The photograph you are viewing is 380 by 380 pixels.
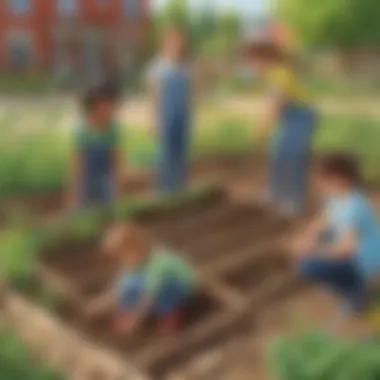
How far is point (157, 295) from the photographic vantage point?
1.53m

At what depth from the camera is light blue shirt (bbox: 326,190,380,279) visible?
151cm

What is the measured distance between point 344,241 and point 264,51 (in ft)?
1.10

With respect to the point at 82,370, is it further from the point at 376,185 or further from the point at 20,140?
the point at 376,185

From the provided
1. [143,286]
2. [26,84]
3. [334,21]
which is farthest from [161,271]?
[334,21]

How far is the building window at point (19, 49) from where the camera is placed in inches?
60.4

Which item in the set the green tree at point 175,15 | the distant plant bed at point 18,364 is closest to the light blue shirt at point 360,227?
the green tree at point 175,15

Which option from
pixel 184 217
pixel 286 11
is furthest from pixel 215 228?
pixel 286 11

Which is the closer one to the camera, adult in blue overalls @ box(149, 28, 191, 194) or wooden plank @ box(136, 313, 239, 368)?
wooden plank @ box(136, 313, 239, 368)

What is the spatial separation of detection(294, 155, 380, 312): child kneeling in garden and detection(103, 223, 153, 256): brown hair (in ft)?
0.82

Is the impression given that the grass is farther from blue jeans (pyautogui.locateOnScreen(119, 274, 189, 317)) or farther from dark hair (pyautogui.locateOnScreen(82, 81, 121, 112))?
blue jeans (pyautogui.locateOnScreen(119, 274, 189, 317))

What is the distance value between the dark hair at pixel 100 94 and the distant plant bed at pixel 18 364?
38 cm

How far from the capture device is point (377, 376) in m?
1.22

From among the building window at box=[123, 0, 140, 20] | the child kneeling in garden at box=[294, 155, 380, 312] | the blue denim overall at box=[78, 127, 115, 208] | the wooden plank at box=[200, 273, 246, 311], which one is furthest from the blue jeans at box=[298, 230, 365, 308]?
the building window at box=[123, 0, 140, 20]

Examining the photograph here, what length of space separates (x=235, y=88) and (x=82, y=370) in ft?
1.70
